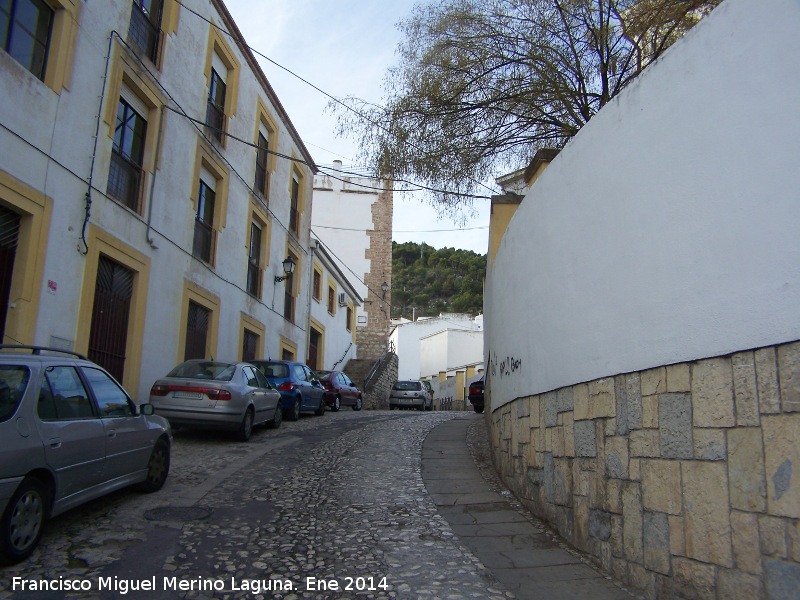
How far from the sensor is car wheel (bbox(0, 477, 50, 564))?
Answer: 13.1 ft

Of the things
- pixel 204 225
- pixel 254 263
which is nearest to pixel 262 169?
pixel 254 263

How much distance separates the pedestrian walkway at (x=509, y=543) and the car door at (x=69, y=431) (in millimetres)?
3094

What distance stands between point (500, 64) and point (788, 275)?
8.45 metres

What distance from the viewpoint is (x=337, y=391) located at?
18.0 m

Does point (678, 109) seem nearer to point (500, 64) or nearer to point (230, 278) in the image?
point (500, 64)

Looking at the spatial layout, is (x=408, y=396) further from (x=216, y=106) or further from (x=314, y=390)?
(x=216, y=106)

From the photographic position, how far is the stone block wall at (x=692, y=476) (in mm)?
3025

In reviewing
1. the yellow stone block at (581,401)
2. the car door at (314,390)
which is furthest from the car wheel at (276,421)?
the yellow stone block at (581,401)

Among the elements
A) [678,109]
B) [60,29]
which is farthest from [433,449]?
[60,29]

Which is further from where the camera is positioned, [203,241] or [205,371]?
[203,241]

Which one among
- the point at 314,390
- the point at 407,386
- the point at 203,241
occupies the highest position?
the point at 203,241

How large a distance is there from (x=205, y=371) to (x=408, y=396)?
14937mm

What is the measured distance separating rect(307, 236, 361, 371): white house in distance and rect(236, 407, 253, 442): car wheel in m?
13.0

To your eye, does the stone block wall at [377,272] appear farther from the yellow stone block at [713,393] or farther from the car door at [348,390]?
the yellow stone block at [713,393]
